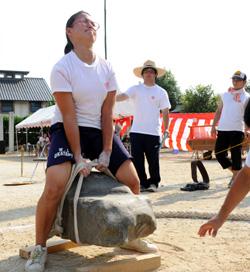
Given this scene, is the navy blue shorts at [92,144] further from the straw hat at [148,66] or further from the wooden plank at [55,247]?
the straw hat at [148,66]

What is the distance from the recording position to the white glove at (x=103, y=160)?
3.55 metres

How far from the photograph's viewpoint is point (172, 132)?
2011 cm

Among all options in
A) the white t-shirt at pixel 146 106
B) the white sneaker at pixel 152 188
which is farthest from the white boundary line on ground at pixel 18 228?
the white t-shirt at pixel 146 106

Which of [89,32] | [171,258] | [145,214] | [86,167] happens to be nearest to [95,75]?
[89,32]

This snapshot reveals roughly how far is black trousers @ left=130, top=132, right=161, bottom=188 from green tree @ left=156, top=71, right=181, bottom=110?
51.3 metres

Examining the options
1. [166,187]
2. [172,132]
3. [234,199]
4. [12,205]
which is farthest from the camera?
[172,132]

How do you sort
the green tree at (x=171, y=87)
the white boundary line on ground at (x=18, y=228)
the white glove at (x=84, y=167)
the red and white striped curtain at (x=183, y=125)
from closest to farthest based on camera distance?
the white glove at (x=84, y=167)
the white boundary line on ground at (x=18, y=228)
the red and white striped curtain at (x=183, y=125)
the green tree at (x=171, y=87)

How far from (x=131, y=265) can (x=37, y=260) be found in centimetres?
64

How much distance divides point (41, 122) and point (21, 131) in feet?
50.4

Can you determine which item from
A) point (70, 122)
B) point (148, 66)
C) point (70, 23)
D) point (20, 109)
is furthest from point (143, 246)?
point (20, 109)

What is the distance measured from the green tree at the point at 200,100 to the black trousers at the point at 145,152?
40.5 meters

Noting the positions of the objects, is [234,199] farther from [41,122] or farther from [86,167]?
[41,122]

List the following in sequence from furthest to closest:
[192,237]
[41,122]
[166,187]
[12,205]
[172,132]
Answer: [41,122], [172,132], [166,187], [12,205], [192,237]

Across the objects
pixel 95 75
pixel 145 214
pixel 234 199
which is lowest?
pixel 145 214
